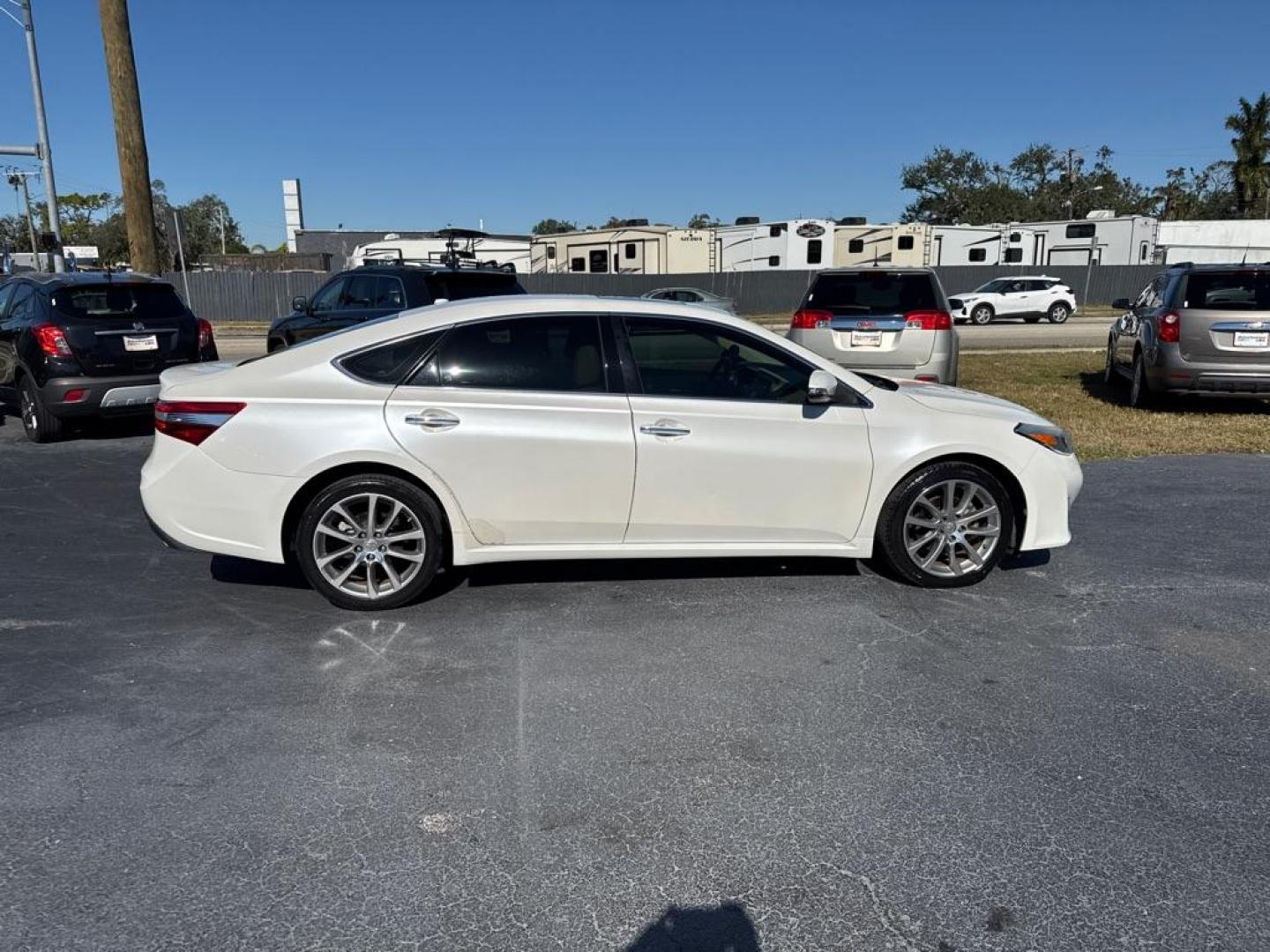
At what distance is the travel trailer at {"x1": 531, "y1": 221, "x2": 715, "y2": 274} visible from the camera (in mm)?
38688

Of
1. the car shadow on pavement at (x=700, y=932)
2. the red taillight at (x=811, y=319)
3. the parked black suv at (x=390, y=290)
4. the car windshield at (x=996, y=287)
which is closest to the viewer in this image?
the car shadow on pavement at (x=700, y=932)

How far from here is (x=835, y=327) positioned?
9.49 metres

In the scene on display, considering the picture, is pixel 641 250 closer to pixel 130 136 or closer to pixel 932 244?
pixel 932 244

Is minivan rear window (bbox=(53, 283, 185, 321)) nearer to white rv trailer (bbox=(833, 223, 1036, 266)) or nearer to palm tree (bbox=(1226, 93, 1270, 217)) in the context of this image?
white rv trailer (bbox=(833, 223, 1036, 266))

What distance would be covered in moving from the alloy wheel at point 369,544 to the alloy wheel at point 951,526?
8.62ft

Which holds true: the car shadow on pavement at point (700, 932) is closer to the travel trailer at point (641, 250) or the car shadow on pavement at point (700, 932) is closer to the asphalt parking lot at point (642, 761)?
the asphalt parking lot at point (642, 761)

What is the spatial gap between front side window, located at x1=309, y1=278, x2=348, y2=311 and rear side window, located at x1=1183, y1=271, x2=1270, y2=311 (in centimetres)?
979

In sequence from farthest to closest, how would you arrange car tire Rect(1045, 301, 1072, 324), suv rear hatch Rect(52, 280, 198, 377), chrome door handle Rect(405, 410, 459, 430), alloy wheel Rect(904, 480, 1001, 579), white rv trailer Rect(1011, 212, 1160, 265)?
white rv trailer Rect(1011, 212, 1160, 265)
car tire Rect(1045, 301, 1072, 324)
suv rear hatch Rect(52, 280, 198, 377)
alloy wheel Rect(904, 480, 1001, 579)
chrome door handle Rect(405, 410, 459, 430)

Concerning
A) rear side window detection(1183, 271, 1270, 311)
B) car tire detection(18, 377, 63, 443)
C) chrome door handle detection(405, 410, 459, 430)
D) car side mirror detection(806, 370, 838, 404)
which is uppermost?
rear side window detection(1183, 271, 1270, 311)

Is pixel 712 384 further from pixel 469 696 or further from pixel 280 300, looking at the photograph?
pixel 280 300

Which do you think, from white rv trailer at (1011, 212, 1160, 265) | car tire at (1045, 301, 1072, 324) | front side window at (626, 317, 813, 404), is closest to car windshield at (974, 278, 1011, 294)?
car tire at (1045, 301, 1072, 324)

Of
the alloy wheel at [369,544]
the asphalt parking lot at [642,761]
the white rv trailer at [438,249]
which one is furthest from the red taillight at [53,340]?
the white rv trailer at [438,249]

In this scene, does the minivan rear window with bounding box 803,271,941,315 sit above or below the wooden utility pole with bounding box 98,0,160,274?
below

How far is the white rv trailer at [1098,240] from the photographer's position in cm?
3809
